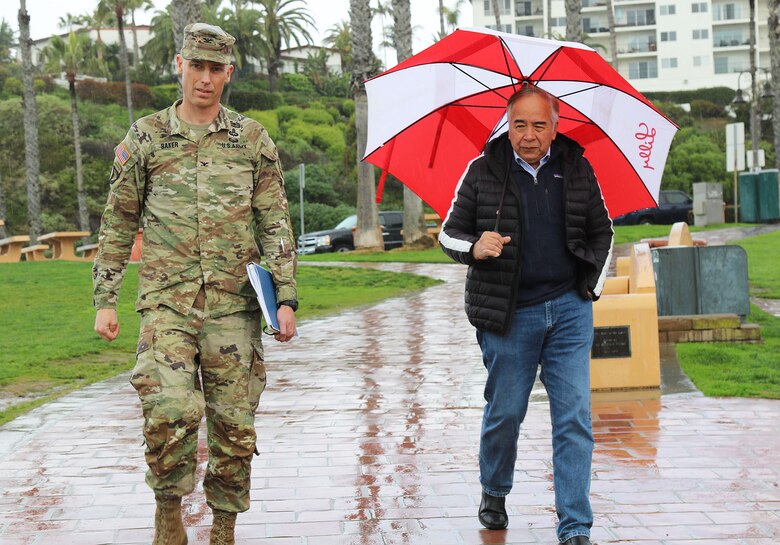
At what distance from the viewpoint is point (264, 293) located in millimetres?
4410

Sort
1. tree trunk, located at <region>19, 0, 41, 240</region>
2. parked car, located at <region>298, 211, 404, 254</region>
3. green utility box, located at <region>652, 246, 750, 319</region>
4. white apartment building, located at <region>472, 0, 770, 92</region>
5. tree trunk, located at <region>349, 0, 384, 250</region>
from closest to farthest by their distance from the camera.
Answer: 1. green utility box, located at <region>652, 246, 750, 319</region>
2. tree trunk, located at <region>349, 0, 384, 250</region>
3. parked car, located at <region>298, 211, 404, 254</region>
4. tree trunk, located at <region>19, 0, 41, 240</region>
5. white apartment building, located at <region>472, 0, 770, 92</region>

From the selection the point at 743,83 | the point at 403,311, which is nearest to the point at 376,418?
the point at 403,311

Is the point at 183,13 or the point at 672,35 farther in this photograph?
the point at 672,35

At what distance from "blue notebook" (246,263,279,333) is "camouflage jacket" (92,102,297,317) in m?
0.07

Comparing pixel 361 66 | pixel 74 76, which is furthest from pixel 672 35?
pixel 361 66

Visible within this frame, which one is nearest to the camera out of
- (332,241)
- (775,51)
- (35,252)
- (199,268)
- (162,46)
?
(199,268)

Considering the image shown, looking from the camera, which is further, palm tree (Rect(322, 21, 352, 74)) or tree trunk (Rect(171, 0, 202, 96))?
palm tree (Rect(322, 21, 352, 74))

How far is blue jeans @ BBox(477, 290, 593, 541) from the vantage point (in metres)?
4.56

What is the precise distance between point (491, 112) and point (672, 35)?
9878 cm

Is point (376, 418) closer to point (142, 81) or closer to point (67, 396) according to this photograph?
point (67, 396)

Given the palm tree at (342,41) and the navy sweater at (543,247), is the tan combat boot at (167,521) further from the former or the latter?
the palm tree at (342,41)

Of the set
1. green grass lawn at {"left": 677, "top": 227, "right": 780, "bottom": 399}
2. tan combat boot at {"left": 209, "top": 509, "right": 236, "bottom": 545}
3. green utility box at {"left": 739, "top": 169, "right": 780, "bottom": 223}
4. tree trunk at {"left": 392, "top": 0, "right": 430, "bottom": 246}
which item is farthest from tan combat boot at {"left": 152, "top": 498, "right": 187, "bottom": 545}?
green utility box at {"left": 739, "top": 169, "right": 780, "bottom": 223}
